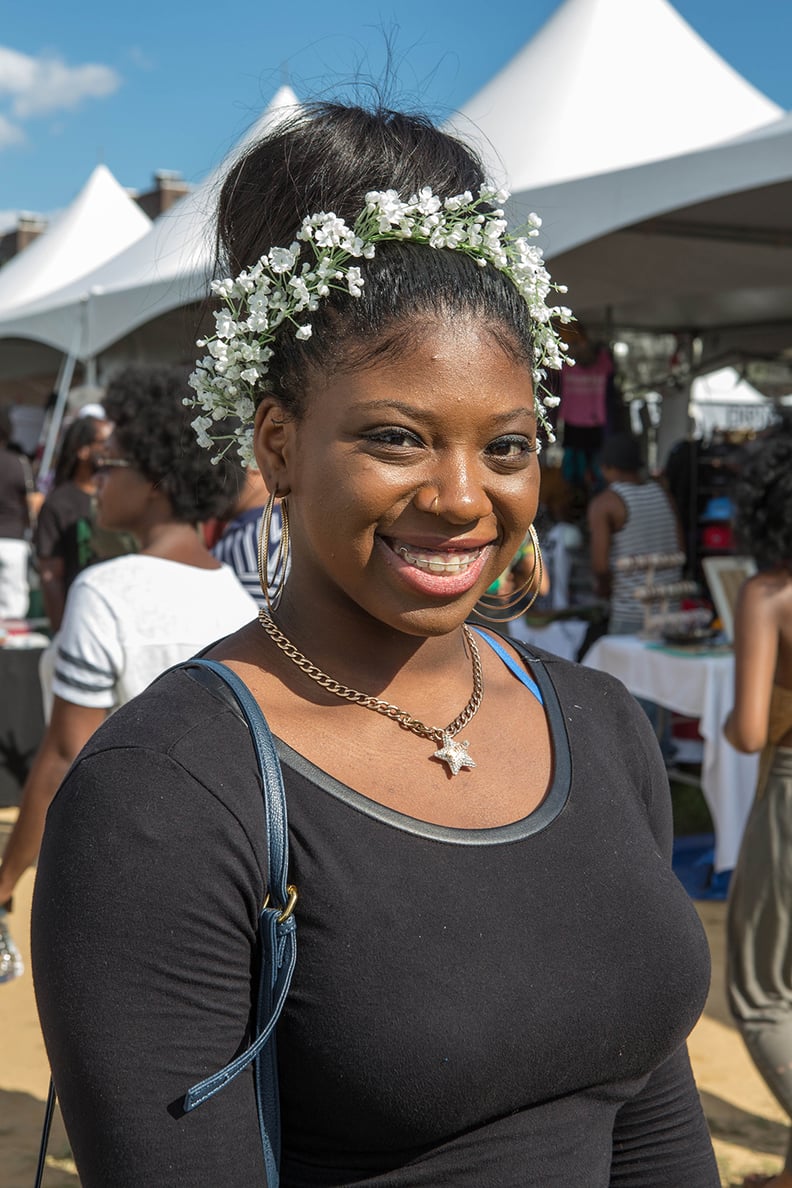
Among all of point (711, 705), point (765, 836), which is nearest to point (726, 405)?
point (711, 705)

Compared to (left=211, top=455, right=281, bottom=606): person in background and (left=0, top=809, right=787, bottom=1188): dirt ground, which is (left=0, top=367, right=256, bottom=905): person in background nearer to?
(left=211, top=455, right=281, bottom=606): person in background

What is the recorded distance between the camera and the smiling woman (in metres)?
1.01

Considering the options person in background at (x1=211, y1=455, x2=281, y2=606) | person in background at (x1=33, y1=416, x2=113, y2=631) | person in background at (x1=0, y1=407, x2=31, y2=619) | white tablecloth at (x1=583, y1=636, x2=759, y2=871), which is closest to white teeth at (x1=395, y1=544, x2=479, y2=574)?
A: person in background at (x1=211, y1=455, x2=281, y2=606)

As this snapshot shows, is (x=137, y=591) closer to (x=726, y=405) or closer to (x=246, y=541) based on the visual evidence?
(x=246, y=541)

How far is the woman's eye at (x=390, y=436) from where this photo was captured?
1.16m

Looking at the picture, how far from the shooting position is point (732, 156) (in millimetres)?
5281

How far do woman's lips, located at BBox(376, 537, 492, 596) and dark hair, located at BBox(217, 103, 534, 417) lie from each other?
179 mm

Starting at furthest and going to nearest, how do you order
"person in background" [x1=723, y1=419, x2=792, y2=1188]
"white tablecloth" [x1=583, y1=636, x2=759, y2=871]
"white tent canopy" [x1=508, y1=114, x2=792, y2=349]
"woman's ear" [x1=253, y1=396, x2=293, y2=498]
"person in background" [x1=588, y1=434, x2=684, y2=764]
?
"person in background" [x1=588, y1=434, x2=684, y2=764] → "white tent canopy" [x1=508, y1=114, x2=792, y2=349] → "white tablecloth" [x1=583, y1=636, x2=759, y2=871] → "person in background" [x1=723, y1=419, x2=792, y2=1188] → "woman's ear" [x1=253, y1=396, x2=293, y2=498]

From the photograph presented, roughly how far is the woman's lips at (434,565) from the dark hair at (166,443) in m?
1.78

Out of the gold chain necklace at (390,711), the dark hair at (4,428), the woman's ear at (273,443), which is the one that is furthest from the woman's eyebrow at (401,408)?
the dark hair at (4,428)

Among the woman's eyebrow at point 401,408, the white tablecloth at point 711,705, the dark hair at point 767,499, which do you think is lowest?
the white tablecloth at point 711,705

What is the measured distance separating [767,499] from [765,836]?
3.02ft

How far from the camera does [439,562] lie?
1.20 meters

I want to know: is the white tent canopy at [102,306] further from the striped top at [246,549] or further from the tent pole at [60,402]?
the striped top at [246,549]
